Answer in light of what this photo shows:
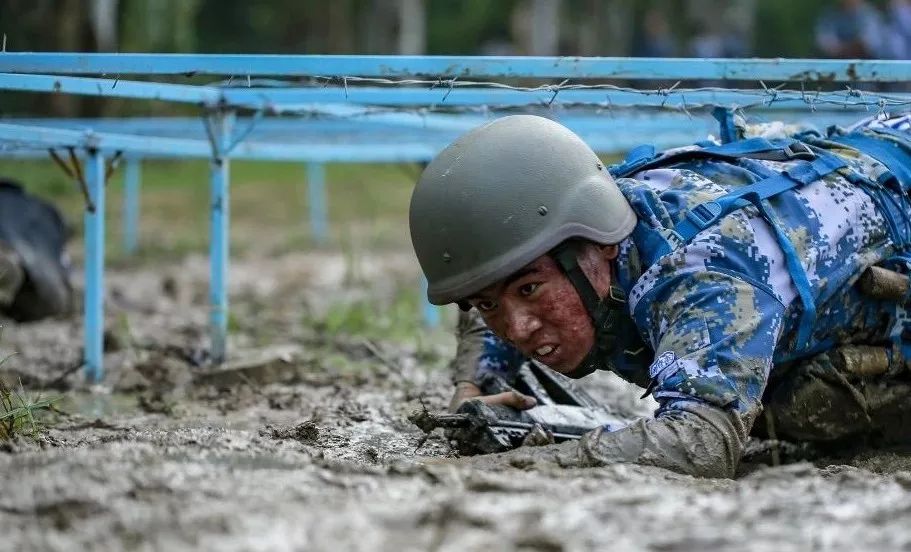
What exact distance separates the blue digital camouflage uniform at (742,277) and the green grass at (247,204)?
20.2 feet

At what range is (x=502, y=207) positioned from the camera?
343cm

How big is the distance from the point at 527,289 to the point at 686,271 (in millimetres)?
405

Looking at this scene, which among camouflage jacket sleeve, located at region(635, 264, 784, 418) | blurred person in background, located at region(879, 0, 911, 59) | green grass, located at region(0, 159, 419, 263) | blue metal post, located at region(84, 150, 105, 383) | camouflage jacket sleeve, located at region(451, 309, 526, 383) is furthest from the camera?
blurred person in background, located at region(879, 0, 911, 59)

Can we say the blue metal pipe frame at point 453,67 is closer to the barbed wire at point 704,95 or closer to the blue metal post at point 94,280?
the barbed wire at point 704,95

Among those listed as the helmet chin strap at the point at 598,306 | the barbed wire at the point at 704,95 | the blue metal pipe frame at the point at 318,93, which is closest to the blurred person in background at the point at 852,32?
the blue metal pipe frame at the point at 318,93

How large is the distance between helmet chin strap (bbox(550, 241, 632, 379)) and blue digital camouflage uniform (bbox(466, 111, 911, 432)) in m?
0.06

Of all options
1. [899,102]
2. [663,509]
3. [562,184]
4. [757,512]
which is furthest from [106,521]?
[899,102]

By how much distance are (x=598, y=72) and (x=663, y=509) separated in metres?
1.83

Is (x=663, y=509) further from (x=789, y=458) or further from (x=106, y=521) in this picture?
(x=789, y=458)

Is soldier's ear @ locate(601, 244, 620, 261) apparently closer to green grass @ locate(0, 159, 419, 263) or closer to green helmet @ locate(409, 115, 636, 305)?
green helmet @ locate(409, 115, 636, 305)

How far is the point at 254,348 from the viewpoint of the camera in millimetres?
6500

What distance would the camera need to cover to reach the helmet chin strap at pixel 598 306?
3471mm

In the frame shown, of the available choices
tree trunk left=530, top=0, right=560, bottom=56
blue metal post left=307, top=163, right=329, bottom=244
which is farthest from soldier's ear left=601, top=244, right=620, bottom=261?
tree trunk left=530, top=0, right=560, bottom=56

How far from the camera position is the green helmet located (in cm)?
342
